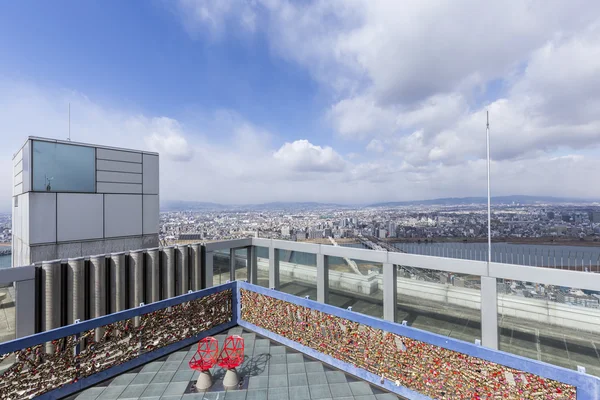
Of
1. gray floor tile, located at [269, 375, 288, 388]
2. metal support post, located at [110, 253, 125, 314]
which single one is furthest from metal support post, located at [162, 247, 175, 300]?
gray floor tile, located at [269, 375, 288, 388]

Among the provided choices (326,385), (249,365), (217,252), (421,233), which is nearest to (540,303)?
(326,385)

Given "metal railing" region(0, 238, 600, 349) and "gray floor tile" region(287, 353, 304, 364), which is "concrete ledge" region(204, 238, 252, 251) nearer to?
"metal railing" region(0, 238, 600, 349)

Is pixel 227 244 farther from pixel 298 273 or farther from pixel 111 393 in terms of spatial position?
pixel 111 393

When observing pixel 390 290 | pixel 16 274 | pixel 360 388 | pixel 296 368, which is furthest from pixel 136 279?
pixel 390 290

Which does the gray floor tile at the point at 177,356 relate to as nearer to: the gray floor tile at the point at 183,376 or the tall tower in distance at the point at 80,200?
the gray floor tile at the point at 183,376

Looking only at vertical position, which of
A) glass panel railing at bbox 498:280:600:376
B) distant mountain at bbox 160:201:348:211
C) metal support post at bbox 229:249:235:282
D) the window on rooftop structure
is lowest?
glass panel railing at bbox 498:280:600:376

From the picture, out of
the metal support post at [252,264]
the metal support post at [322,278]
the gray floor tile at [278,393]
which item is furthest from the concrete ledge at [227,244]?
the gray floor tile at [278,393]
